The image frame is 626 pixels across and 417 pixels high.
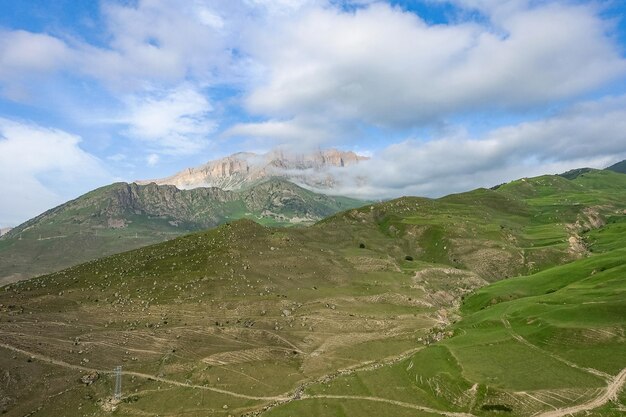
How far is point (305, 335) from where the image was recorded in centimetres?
9969

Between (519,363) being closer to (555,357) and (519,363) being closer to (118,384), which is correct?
(555,357)

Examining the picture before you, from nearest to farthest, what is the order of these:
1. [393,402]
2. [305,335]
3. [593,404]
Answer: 1. [593,404]
2. [393,402]
3. [305,335]

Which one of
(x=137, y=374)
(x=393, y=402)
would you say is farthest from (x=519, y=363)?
(x=137, y=374)

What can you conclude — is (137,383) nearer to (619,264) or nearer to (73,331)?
(73,331)

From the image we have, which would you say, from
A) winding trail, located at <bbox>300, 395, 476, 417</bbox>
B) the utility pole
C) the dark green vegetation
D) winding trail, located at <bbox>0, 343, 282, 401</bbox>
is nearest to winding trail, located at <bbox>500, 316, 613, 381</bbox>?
the dark green vegetation

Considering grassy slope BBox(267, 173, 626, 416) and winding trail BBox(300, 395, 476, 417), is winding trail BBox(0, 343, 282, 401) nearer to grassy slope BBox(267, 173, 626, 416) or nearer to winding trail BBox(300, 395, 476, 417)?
winding trail BBox(300, 395, 476, 417)

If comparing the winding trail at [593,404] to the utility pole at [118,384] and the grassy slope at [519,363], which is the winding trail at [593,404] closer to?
the grassy slope at [519,363]

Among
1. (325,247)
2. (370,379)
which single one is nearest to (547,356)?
(370,379)

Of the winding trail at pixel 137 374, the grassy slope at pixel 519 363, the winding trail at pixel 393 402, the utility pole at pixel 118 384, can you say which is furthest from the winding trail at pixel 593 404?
the utility pole at pixel 118 384

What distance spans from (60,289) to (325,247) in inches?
3414

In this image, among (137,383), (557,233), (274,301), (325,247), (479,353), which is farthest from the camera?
(557,233)

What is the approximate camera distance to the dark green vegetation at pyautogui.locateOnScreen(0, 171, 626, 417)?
65375 mm

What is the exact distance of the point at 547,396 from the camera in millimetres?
57312

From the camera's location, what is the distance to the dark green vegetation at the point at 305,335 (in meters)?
65.4
